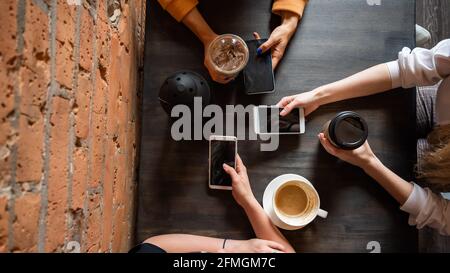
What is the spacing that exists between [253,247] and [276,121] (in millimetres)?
417

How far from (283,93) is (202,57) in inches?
12.0

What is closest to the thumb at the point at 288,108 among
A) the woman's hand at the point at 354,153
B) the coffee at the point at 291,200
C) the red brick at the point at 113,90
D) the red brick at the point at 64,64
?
the woman's hand at the point at 354,153

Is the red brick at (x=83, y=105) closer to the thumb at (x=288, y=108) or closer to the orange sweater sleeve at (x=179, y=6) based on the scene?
the orange sweater sleeve at (x=179, y=6)

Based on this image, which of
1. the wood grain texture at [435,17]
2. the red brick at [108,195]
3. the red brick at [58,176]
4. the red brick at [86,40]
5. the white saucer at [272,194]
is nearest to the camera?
the red brick at [58,176]

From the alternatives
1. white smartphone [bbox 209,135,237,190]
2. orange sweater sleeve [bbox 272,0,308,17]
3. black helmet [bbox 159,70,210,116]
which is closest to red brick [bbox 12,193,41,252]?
black helmet [bbox 159,70,210,116]

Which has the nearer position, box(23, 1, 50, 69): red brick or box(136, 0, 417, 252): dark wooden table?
box(23, 1, 50, 69): red brick

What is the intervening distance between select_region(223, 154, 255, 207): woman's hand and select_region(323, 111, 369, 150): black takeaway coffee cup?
300 millimetres

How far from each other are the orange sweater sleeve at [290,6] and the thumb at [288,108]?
298mm

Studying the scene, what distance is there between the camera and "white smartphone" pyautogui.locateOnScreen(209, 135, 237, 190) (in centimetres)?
111

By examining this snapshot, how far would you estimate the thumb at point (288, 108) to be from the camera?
109cm

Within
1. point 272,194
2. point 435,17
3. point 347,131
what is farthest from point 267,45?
point 435,17

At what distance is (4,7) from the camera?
528 mm

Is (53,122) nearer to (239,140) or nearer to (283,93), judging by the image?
(239,140)

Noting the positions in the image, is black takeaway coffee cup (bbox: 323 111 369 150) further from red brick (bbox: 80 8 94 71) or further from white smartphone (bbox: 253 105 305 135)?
red brick (bbox: 80 8 94 71)
